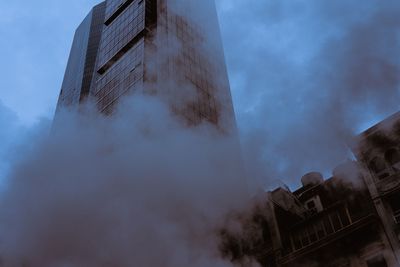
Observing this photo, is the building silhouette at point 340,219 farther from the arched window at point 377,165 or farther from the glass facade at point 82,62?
the glass facade at point 82,62

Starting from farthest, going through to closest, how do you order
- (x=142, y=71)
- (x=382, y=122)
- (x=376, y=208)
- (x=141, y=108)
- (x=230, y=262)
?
(x=142, y=71) < (x=141, y=108) < (x=230, y=262) < (x=382, y=122) < (x=376, y=208)

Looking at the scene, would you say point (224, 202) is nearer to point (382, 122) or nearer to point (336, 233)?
point (336, 233)

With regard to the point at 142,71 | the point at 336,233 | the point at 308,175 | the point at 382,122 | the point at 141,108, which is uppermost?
the point at 142,71

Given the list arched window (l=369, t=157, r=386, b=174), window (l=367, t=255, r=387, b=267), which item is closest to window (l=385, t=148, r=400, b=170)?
arched window (l=369, t=157, r=386, b=174)

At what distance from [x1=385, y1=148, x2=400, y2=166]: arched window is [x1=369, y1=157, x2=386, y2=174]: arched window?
8.3 inches

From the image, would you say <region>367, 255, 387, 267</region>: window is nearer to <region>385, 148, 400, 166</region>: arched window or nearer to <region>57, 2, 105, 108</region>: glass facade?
<region>385, 148, 400, 166</region>: arched window

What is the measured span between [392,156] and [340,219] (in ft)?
9.37

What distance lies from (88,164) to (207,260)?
5832 mm

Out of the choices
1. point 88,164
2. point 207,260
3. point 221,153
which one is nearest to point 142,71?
point 221,153

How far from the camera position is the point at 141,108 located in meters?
28.2

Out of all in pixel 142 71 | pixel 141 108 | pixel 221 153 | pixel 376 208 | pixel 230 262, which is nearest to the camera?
pixel 376 208

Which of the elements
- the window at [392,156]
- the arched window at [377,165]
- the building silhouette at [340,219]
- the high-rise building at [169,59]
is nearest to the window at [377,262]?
the building silhouette at [340,219]

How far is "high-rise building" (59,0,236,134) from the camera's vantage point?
132 ft

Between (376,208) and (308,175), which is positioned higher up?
(308,175)
